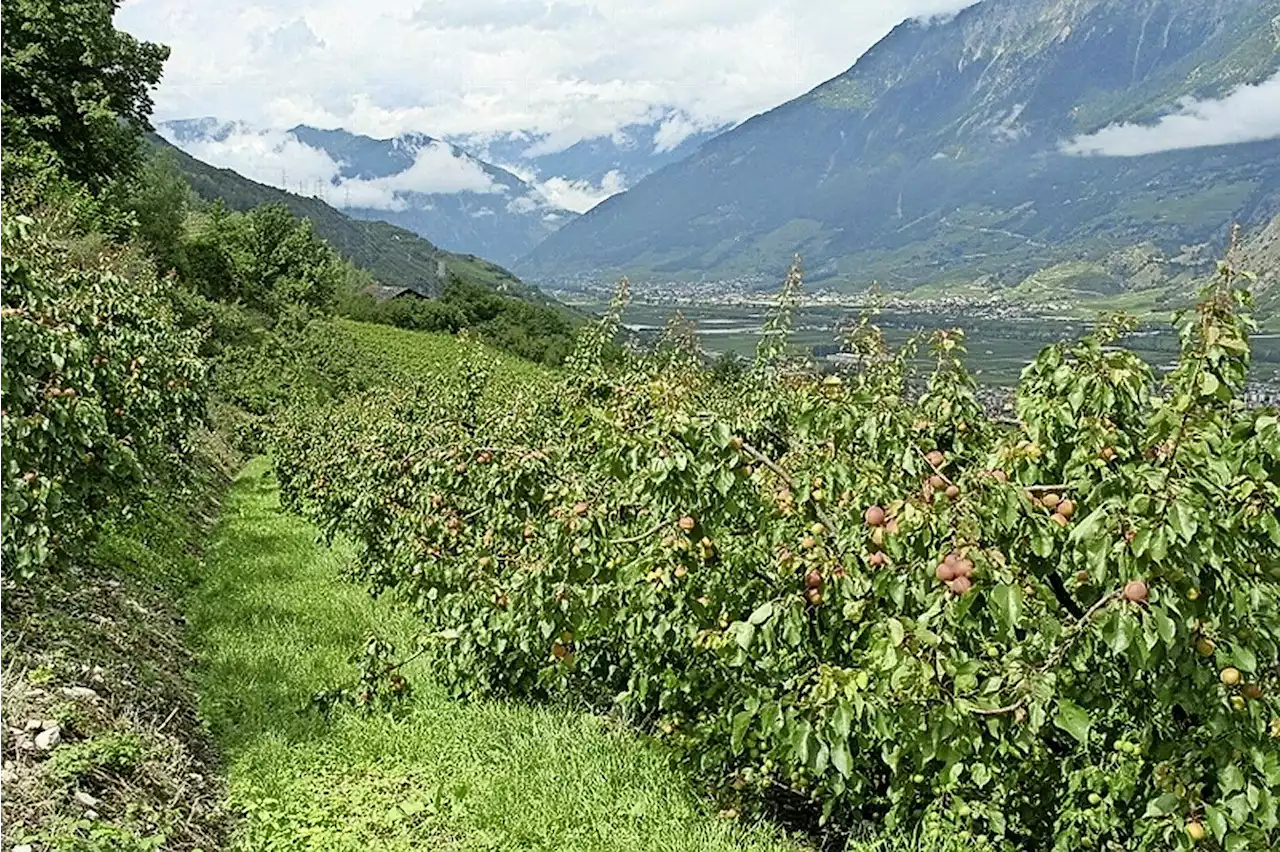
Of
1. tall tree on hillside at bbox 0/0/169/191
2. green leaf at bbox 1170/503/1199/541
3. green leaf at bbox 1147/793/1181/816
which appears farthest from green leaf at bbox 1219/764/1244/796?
tall tree on hillside at bbox 0/0/169/191

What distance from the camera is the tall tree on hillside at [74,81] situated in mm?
34938

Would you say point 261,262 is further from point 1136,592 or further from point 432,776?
point 1136,592

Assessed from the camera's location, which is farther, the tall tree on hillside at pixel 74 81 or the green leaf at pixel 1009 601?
the tall tree on hillside at pixel 74 81

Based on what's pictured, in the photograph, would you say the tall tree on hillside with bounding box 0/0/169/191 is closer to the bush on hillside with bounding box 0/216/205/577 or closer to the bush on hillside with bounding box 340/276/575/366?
the bush on hillside with bounding box 0/216/205/577

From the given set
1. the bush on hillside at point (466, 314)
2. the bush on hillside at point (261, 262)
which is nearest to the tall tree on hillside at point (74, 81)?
the bush on hillside at point (261, 262)

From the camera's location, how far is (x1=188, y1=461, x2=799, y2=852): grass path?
6.28 meters

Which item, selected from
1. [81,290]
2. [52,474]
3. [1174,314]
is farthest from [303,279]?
[1174,314]

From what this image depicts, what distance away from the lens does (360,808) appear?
6793 mm

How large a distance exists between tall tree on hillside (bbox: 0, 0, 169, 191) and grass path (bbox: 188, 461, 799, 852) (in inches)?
1268

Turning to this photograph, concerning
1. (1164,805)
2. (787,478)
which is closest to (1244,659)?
(1164,805)

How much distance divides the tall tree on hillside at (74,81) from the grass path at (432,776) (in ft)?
106

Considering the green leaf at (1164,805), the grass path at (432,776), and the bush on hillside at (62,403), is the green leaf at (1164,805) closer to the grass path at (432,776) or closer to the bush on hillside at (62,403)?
the grass path at (432,776)

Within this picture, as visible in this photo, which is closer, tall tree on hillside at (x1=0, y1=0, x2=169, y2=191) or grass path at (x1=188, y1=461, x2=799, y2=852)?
grass path at (x1=188, y1=461, x2=799, y2=852)

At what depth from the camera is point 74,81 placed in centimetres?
3734
